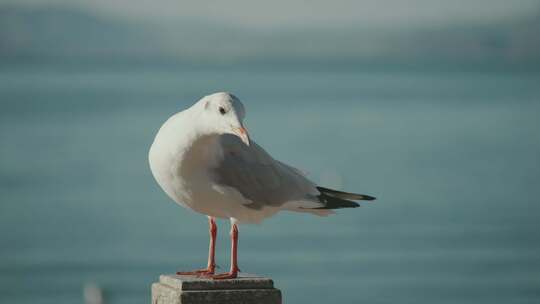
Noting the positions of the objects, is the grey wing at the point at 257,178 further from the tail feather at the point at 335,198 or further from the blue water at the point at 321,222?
the blue water at the point at 321,222

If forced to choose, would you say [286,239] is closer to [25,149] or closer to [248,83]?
[25,149]

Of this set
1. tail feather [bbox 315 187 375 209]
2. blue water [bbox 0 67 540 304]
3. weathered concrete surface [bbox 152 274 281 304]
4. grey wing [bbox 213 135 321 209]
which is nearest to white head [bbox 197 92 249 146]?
grey wing [bbox 213 135 321 209]

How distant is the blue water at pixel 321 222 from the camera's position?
25.9 meters

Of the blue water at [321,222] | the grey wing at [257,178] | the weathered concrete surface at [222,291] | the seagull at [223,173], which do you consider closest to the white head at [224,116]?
the seagull at [223,173]

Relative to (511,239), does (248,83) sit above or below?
above

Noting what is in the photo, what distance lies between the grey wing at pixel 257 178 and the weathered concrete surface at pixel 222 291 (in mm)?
646

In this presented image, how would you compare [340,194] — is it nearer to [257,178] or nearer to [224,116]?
[257,178]

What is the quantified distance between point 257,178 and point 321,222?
24.9 m

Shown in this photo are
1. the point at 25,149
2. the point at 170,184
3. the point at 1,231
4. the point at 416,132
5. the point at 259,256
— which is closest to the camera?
the point at 170,184

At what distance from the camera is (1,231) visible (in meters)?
35.1

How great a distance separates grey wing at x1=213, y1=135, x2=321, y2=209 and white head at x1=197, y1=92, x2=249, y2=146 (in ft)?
1.32

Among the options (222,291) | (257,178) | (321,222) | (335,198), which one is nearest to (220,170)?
(257,178)

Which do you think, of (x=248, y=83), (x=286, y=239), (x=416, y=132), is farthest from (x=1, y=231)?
(x=248, y=83)

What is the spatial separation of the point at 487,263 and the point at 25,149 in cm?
3488
